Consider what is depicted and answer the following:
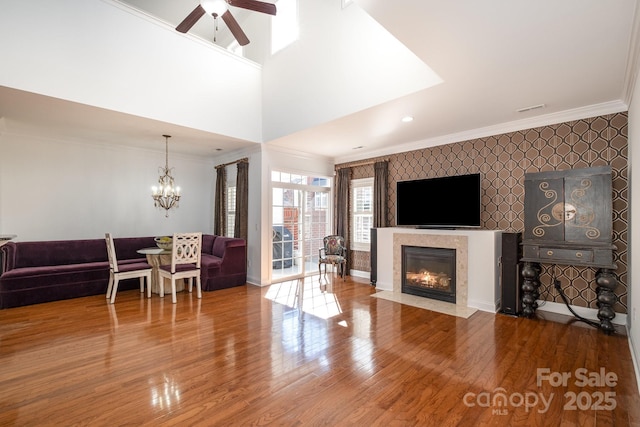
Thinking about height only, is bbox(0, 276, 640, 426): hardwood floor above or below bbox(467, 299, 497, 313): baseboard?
below

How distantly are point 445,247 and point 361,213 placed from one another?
2.19 metres

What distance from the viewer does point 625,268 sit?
138 inches

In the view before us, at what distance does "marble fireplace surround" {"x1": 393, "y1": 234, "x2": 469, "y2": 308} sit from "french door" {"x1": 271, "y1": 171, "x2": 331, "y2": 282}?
2.06 meters

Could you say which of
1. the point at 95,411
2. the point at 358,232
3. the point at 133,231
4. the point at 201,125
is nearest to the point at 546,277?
the point at 358,232

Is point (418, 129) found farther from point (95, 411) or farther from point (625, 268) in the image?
point (95, 411)

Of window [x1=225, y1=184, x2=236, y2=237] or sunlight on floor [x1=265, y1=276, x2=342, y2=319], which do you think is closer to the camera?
sunlight on floor [x1=265, y1=276, x2=342, y2=319]

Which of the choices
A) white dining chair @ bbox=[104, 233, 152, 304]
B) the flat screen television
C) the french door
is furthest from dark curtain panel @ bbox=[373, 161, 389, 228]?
white dining chair @ bbox=[104, 233, 152, 304]

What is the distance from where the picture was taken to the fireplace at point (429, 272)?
4.56m

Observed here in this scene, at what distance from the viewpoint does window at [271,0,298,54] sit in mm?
5020

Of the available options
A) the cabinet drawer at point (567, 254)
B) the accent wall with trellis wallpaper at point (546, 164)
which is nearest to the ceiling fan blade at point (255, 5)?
the accent wall with trellis wallpaper at point (546, 164)

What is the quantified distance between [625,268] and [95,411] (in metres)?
5.46

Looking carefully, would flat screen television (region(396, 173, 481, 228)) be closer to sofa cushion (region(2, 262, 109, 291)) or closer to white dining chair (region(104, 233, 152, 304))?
white dining chair (region(104, 233, 152, 304))

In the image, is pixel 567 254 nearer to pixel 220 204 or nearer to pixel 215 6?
pixel 215 6

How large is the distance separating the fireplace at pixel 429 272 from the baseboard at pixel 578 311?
1.15 m
